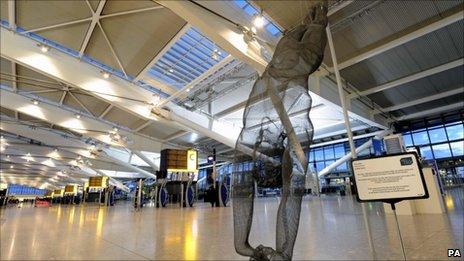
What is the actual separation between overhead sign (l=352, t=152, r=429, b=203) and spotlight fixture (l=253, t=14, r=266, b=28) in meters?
6.57

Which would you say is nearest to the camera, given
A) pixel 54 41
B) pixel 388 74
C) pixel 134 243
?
pixel 134 243

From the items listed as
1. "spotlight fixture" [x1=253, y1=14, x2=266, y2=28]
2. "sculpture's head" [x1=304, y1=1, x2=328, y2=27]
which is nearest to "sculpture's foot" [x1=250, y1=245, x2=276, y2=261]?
"sculpture's head" [x1=304, y1=1, x2=328, y2=27]

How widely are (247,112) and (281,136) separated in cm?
33

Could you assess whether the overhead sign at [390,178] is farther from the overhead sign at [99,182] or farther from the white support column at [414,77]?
the overhead sign at [99,182]

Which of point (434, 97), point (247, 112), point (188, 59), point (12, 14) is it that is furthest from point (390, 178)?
point (434, 97)

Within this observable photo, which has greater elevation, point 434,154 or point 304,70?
point 434,154

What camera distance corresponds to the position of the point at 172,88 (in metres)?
12.0

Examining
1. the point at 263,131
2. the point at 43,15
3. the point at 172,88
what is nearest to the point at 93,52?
the point at 43,15

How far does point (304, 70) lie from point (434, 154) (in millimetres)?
26268

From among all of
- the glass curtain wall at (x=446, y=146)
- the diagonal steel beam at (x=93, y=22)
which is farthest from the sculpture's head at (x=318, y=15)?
the glass curtain wall at (x=446, y=146)

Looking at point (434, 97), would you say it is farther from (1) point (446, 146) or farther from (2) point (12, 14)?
(2) point (12, 14)

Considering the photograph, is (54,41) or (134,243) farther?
(54,41)

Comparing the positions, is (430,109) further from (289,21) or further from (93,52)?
(93,52)

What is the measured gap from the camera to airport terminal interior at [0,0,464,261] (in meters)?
1.76
